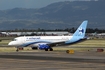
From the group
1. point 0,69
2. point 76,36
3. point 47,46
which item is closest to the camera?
point 0,69

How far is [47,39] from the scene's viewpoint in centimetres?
8519

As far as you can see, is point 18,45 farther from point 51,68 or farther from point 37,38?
point 51,68

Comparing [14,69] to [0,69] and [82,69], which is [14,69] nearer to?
[0,69]

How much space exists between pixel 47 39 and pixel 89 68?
46.9 m

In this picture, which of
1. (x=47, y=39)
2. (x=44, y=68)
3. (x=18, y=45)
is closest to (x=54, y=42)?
(x=47, y=39)

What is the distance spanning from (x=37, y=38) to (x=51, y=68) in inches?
1867

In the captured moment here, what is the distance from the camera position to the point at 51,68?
3844 cm

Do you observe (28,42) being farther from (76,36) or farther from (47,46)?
(76,36)

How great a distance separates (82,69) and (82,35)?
5254cm

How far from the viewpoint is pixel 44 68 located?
1517 inches

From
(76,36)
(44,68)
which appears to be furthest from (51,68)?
(76,36)

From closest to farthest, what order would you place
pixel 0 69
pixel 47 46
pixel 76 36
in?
pixel 0 69, pixel 47 46, pixel 76 36

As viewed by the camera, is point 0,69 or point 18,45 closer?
point 0,69

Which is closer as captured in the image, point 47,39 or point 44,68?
point 44,68
